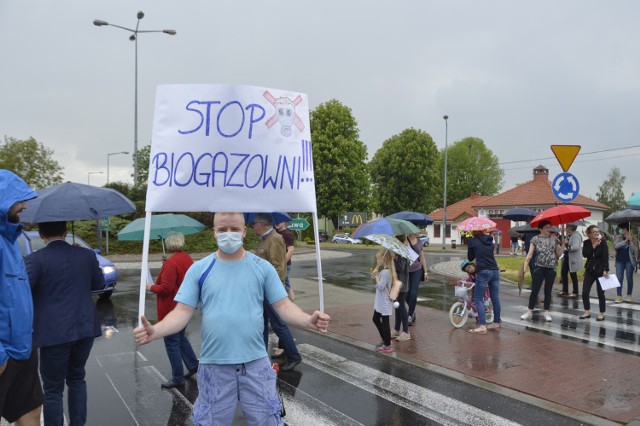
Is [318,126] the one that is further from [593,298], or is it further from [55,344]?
[55,344]

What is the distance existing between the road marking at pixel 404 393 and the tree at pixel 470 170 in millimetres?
64195

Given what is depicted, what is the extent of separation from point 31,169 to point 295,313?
110 feet

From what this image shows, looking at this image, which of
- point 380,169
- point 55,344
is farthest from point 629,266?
point 380,169

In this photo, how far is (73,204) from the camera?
13.8 feet

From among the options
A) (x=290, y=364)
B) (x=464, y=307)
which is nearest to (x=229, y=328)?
(x=290, y=364)

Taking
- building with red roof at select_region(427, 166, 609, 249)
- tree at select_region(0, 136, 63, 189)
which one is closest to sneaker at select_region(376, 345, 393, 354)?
tree at select_region(0, 136, 63, 189)

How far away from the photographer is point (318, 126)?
4834 centimetres

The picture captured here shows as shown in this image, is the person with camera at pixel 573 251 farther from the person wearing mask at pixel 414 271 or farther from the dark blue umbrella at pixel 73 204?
the dark blue umbrella at pixel 73 204

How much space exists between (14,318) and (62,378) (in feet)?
3.59

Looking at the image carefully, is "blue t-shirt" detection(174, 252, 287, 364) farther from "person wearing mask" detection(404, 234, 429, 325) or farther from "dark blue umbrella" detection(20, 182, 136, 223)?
"person wearing mask" detection(404, 234, 429, 325)

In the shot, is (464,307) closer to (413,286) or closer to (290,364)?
(413,286)

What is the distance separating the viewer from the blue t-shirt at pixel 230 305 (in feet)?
9.43

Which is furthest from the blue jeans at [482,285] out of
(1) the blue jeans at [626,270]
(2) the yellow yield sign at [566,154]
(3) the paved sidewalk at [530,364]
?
(1) the blue jeans at [626,270]

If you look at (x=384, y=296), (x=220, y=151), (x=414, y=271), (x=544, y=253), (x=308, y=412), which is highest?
(x=220, y=151)
